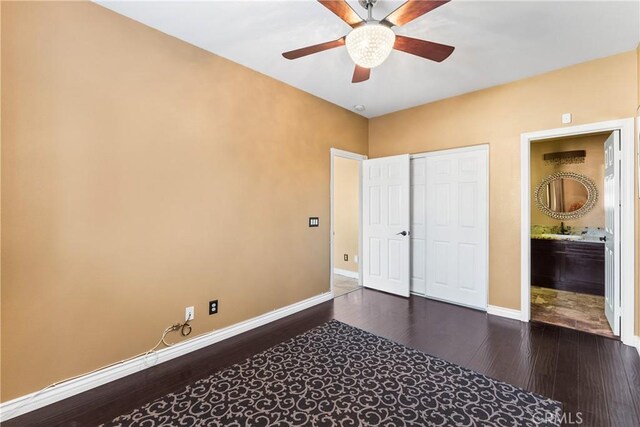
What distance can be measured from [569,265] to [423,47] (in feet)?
14.5

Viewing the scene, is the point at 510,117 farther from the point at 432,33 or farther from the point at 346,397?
the point at 346,397

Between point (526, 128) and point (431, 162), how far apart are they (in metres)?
1.13

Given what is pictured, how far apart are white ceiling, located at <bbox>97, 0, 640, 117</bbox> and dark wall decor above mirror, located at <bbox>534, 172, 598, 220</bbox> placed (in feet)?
8.55

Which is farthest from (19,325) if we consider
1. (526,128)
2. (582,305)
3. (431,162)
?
(582,305)

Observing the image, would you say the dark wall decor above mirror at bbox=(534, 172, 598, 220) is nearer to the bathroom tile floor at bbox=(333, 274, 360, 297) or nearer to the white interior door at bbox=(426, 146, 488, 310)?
the white interior door at bbox=(426, 146, 488, 310)

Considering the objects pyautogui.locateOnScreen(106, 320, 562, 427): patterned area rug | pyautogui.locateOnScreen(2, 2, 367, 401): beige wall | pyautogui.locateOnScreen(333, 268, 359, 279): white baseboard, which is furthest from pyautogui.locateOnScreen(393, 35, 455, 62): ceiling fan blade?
pyautogui.locateOnScreen(333, 268, 359, 279): white baseboard

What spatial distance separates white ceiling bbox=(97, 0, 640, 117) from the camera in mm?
2082

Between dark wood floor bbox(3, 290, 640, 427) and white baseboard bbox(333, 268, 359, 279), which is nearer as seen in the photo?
dark wood floor bbox(3, 290, 640, 427)

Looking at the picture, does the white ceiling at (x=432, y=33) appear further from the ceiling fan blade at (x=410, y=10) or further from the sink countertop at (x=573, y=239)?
the sink countertop at (x=573, y=239)

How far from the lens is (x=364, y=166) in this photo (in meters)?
4.54

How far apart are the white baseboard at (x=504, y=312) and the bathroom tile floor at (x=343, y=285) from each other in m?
1.87

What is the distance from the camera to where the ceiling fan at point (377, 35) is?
161 centimetres

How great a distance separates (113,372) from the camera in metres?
2.14

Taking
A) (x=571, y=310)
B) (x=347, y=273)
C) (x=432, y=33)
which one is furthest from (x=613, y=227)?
(x=347, y=273)
